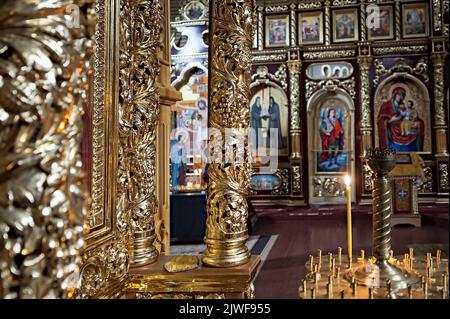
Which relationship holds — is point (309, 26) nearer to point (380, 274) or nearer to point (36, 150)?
point (380, 274)

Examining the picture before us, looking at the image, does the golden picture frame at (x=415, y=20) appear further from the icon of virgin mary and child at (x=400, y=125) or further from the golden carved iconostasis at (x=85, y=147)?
the golden carved iconostasis at (x=85, y=147)

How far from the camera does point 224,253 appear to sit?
1.58 meters

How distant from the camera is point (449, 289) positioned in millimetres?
921

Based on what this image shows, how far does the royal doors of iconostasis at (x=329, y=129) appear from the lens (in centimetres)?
940

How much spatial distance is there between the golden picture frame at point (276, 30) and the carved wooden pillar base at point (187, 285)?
8.99 metres

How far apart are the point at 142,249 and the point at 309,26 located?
9314 mm

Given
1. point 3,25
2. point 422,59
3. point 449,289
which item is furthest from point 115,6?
point 422,59

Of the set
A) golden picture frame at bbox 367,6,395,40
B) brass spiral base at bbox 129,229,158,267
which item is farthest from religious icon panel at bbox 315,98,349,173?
brass spiral base at bbox 129,229,158,267

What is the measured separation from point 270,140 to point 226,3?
8068 mm

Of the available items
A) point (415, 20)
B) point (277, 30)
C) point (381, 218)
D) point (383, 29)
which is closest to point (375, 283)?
point (381, 218)

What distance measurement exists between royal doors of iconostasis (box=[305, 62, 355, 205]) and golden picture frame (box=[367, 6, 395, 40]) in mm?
959

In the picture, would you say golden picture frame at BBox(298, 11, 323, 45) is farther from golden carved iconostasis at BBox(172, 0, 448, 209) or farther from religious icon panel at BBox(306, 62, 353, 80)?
religious icon panel at BBox(306, 62, 353, 80)

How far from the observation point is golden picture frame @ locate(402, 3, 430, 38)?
9211 millimetres
